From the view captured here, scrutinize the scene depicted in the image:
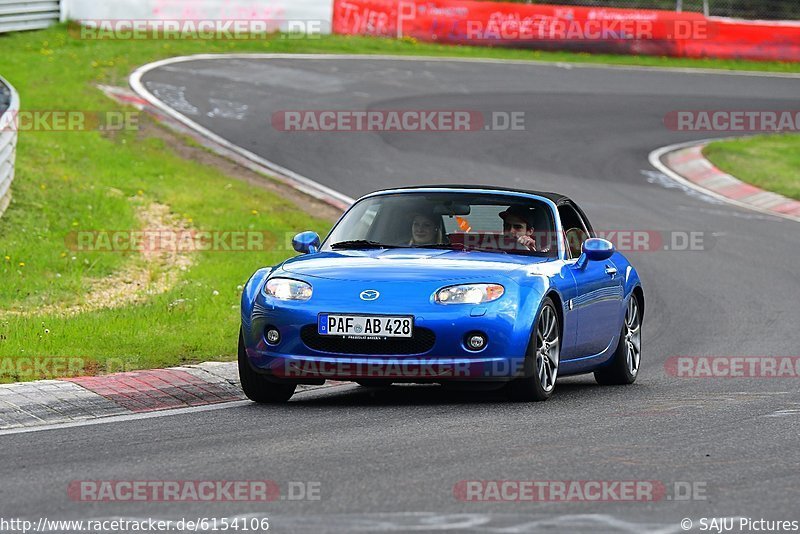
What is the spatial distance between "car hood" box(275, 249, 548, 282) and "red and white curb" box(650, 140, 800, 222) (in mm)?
12857

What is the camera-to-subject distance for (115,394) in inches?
359

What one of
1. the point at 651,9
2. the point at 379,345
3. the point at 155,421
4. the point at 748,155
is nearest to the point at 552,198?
the point at 379,345

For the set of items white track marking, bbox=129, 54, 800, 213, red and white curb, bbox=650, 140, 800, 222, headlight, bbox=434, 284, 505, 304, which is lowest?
red and white curb, bbox=650, 140, 800, 222

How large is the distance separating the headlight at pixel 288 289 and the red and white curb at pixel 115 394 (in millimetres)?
861

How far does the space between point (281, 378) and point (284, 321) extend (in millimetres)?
389

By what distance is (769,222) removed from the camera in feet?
68.2

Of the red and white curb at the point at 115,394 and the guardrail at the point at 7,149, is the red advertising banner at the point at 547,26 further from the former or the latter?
the red and white curb at the point at 115,394

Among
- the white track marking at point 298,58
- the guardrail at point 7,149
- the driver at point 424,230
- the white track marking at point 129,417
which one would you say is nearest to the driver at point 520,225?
the driver at point 424,230

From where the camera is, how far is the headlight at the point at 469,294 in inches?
352

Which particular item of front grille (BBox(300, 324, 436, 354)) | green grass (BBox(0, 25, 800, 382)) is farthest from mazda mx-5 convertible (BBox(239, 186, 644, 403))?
green grass (BBox(0, 25, 800, 382))

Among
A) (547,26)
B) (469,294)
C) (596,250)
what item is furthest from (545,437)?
(547,26)

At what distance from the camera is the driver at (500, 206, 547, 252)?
10172mm

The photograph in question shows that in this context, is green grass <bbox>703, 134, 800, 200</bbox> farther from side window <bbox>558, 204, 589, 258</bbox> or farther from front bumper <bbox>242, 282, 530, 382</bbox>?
front bumper <bbox>242, 282, 530, 382</bbox>

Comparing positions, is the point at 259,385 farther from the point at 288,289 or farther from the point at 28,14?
the point at 28,14
